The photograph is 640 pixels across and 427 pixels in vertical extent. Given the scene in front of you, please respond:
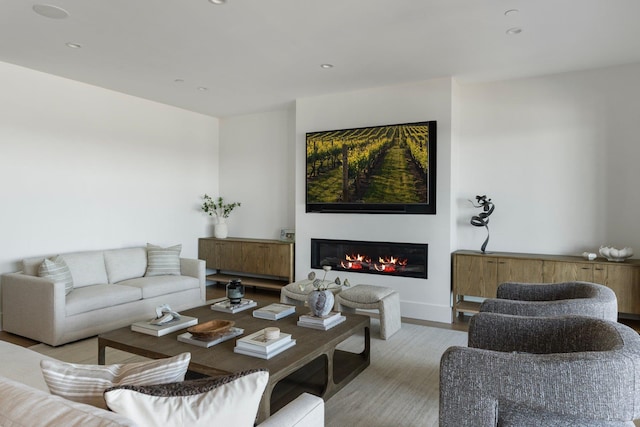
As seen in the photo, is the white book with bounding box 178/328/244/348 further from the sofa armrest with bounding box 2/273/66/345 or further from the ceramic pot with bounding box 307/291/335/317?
the sofa armrest with bounding box 2/273/66/345

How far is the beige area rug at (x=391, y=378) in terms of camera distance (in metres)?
2.54

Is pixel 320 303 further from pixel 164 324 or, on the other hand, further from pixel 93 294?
pixel 93 294

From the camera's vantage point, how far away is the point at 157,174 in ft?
19.4

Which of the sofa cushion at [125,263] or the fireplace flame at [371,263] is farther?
the fireplace flame at [371,263]

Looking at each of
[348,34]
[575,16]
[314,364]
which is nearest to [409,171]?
[348,34]

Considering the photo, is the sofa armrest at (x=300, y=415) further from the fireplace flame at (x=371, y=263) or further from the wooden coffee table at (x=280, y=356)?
the fireplace flame at (x=371, y=263)

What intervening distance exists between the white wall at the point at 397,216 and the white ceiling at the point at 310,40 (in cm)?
24

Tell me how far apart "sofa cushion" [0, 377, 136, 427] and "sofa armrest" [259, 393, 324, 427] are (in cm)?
51

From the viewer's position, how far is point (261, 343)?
7.98ft

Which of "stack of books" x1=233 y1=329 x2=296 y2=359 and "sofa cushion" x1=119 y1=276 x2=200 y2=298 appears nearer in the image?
"stack of books" x1=233 y1=329 x2=296 y2=359

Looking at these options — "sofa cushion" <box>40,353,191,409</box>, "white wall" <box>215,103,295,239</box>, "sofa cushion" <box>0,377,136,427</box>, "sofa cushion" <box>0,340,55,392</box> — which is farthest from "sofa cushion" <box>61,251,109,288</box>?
"sofa cushion" <box>0,377,136,427</box>

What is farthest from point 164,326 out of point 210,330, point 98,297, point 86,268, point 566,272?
point 566,272

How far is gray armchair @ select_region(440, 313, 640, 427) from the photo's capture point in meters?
1.48

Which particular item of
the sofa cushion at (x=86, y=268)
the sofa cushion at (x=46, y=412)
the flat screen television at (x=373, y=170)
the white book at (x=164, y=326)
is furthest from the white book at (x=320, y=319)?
the sofa cushion at (x=86, y=268)
